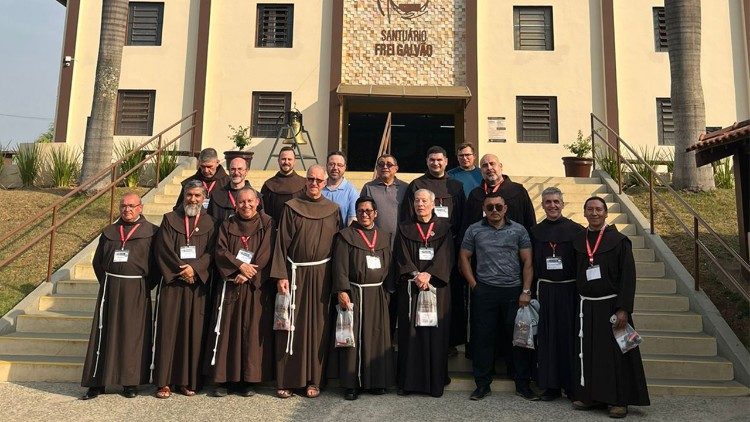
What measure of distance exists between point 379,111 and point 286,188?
9.47 metres

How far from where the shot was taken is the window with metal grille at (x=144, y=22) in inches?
602

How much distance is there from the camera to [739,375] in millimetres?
5555

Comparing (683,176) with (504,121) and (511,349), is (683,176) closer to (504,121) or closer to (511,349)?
(504,121)

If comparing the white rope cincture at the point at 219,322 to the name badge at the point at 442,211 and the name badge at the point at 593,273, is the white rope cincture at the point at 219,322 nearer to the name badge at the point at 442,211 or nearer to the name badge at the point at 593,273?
the name badge at the point at 442,211

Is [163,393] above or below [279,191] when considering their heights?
below

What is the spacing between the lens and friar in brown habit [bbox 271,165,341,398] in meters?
5.04

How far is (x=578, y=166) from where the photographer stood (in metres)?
11.3

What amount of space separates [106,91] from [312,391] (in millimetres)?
8471

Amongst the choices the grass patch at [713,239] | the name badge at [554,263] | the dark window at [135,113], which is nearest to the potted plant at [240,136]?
the dark window at [135,113]

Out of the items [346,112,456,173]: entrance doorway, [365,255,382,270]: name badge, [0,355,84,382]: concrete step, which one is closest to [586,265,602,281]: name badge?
[365,255,382,270]: name badge

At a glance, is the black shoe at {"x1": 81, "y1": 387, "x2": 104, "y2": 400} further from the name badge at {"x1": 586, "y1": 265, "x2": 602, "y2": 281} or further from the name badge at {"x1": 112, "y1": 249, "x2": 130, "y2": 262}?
the name badge at {"x1": 586, "y1": 265, "x2": 602, "y2": 281}

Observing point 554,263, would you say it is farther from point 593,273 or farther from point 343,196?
point 343,196

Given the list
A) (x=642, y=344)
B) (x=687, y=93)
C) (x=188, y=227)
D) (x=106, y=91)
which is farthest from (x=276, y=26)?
(x=642, y=344)

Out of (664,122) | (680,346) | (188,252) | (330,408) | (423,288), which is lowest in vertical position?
(330,408)
